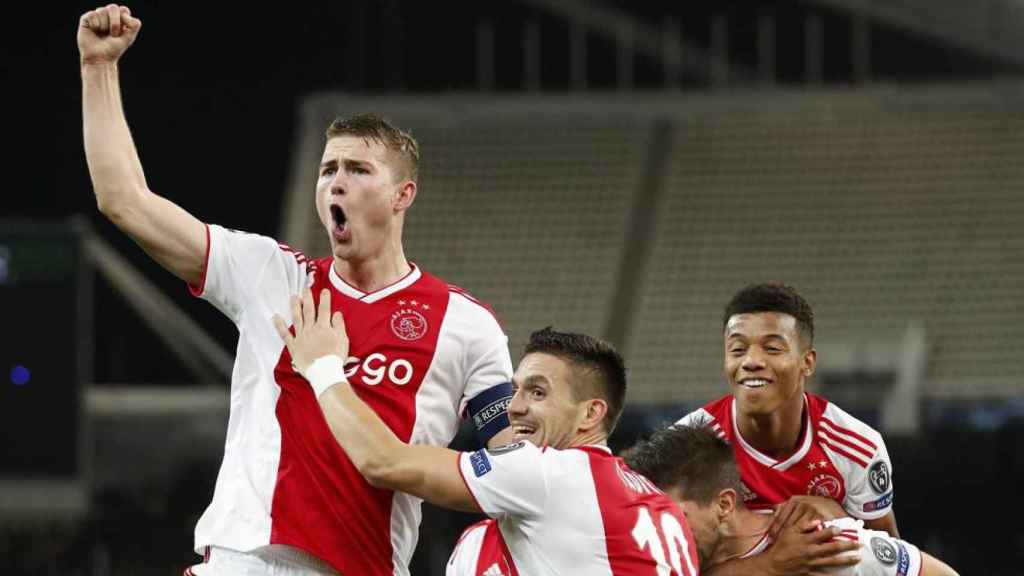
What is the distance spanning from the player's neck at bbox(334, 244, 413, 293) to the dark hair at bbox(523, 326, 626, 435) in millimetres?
452

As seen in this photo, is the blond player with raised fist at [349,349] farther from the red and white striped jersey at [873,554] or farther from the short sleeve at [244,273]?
the red and white striped jersey at [873,554]

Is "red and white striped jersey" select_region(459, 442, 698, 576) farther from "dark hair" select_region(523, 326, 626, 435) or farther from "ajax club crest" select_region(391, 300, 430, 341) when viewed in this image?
"ajax club crest" select_region(391, 300, 430, 341)

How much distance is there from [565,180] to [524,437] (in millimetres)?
17556

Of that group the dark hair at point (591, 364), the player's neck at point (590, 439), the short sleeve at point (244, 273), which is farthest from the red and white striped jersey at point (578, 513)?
the short sleeve at point (244, 273)

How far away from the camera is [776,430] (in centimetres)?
525

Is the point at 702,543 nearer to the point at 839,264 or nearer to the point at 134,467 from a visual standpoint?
the point at 134,467

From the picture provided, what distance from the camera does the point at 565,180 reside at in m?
21.5

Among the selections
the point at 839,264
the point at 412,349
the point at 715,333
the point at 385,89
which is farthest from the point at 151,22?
the point at 412,349

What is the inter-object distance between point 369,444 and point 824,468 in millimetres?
2060

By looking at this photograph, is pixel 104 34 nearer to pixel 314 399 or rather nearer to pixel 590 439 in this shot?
pixel 314 399

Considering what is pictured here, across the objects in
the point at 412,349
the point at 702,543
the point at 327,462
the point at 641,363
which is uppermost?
the point at 412,349

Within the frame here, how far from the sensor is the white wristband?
3.88m

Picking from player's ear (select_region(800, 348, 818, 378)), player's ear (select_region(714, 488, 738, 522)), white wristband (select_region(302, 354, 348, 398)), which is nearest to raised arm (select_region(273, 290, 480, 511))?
white wristband (select_region(302, 354, 348, 398))

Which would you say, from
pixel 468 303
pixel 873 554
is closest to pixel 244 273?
pixel 468 303
